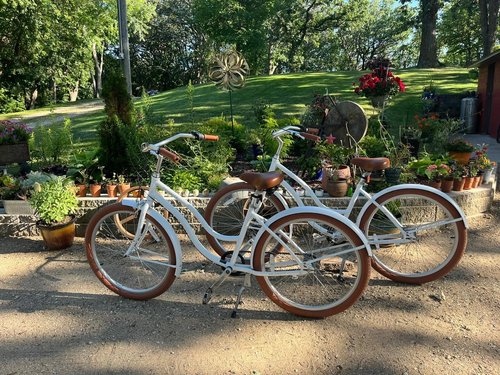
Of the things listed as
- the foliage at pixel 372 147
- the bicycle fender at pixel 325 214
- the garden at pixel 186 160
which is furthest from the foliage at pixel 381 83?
the bicycle fender at pixel 325 214

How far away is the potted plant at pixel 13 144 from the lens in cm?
572

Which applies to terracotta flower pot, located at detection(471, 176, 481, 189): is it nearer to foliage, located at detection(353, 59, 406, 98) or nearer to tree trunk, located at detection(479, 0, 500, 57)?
foliage, located at detection(353, 59, 406, 98)

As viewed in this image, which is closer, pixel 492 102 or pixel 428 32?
pixel 492 102

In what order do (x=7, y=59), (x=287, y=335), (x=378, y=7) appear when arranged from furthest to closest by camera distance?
(x=378, y=7)
(x=7, y=59)
(x=287, y=335)

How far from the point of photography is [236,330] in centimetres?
280

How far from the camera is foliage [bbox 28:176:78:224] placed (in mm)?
4164

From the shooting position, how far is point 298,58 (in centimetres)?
3550

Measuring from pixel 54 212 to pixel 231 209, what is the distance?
5.95 ft

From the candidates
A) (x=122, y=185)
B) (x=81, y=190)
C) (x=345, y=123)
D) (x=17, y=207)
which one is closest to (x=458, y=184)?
(x=345, y=123)

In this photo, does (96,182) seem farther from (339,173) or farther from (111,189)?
(339,173)

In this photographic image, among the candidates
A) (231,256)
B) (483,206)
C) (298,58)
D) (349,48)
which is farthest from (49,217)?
(349,48)

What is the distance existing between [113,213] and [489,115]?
12.0m

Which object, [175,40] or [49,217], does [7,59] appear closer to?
[175,40]

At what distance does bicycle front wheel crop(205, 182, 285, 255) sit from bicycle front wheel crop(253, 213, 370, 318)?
1.18 feet
